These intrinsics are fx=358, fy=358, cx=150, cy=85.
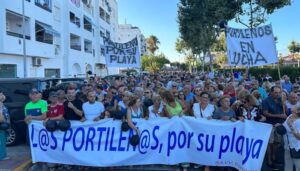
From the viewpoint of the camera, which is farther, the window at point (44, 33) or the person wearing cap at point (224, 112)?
the window at point (44, 33)

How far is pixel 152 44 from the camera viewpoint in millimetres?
132875

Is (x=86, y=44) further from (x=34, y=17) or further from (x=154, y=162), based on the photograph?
(x=154, y=162)

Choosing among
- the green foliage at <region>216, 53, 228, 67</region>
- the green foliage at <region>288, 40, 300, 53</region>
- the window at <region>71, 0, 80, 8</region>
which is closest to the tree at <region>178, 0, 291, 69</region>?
the window at <region>71, 0, 80, 8</region>

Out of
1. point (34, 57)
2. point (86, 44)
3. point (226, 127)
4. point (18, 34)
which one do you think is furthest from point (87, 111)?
point (86, 44)

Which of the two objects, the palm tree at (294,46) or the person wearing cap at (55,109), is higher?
the palm tree at (294,46)

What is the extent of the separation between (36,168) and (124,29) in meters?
117

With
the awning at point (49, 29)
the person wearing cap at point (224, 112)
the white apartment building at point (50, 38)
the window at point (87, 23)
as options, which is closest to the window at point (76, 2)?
the white apartment building at point (50, 38)

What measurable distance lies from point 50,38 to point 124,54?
1932cm

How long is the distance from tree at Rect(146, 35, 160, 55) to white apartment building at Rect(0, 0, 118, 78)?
A: 268ft

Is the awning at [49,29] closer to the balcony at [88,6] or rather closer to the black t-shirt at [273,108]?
the balcony at [88,6]

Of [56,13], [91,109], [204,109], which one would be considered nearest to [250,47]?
[204,109]

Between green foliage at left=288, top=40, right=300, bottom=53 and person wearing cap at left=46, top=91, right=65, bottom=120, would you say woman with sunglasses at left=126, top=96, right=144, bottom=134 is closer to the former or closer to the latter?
person wearing cap at left=46, top=91, right=65, bottom=120

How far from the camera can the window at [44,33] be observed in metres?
28.3

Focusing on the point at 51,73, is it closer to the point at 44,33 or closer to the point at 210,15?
the point at 44,33
